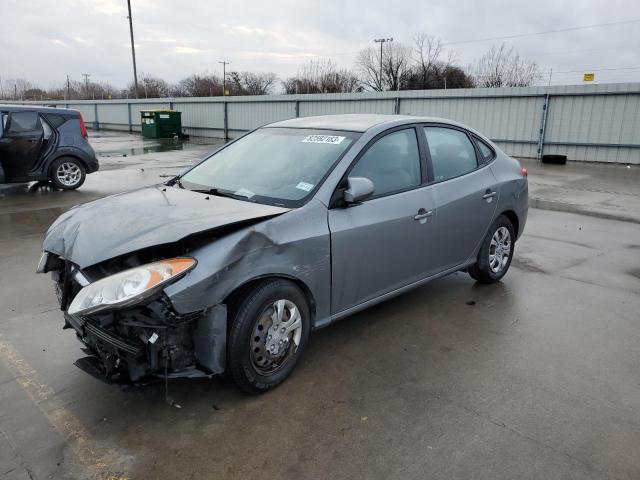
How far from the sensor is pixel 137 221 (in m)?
3.08

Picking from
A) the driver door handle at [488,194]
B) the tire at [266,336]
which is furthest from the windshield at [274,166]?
the driver door handle at [488,194]

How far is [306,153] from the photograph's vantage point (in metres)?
3.85

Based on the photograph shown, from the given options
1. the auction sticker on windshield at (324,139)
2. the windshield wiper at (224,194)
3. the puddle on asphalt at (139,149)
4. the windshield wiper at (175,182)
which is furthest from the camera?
the puddle on asphalt at (139,149)

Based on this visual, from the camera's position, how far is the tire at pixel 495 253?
196 inches

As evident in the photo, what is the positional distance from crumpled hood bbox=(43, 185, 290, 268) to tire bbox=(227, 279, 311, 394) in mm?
466

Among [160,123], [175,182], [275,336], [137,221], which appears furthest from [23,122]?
[160,123]

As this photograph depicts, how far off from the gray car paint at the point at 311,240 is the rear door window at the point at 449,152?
0.09m

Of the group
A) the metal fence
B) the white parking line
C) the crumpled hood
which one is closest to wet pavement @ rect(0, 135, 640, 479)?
the white parking line

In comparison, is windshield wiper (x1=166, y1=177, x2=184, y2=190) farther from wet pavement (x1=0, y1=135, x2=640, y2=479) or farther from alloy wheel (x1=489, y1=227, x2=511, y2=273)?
alloy wheel (x1=489, y1=227, x2=511, y2=273)

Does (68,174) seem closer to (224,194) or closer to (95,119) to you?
(224,194)

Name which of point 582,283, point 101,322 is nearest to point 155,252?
point 101,322

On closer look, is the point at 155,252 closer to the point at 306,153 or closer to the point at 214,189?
the point at 214,189

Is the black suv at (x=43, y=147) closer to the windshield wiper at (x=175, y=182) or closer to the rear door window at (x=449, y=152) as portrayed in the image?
the windshield wiper at (x=175, y=182)

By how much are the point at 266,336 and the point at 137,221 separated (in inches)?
40.5
